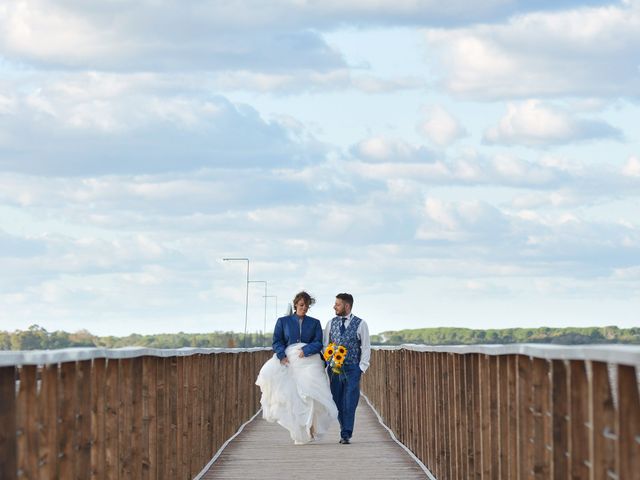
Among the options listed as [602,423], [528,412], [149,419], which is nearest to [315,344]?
[149,419]

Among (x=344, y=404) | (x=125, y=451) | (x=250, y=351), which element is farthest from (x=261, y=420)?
(x=125, y=451)

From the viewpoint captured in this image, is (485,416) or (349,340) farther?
(349,340)

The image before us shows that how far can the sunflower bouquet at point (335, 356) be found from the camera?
1983 cm

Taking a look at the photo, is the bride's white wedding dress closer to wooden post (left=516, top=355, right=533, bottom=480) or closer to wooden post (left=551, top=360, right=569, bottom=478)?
wooden post (left=516, top=355, right=533, bottom=480)

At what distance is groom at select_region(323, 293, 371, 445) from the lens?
65.2 feet

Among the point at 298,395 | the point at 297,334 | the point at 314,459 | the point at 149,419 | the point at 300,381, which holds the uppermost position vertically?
the point at 297,334

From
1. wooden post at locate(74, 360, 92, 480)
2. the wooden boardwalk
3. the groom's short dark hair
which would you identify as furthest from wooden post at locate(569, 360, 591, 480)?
the groom's short dark hair

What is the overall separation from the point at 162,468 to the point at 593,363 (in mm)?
6300

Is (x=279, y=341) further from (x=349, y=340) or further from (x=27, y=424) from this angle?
(x=27, y=424)

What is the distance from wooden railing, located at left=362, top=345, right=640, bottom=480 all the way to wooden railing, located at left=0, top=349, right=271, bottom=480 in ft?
8.13

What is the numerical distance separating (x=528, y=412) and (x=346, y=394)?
37.2 feet

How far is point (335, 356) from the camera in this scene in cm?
1984

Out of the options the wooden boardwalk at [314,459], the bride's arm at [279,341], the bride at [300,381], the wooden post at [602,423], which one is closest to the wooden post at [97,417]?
the wooden post at [602,423]

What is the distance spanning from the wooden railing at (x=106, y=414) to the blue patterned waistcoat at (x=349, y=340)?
287 cm
